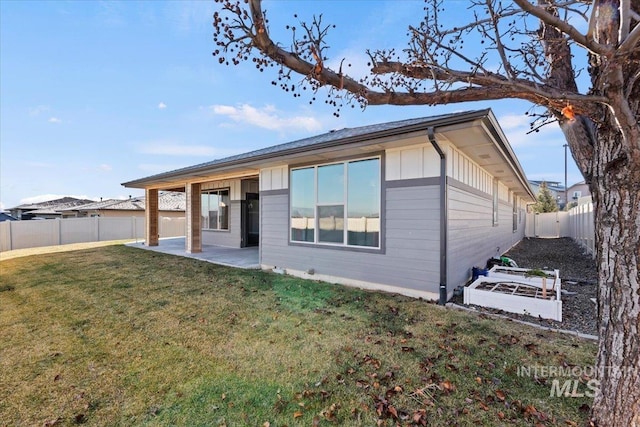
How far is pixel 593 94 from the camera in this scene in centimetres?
191

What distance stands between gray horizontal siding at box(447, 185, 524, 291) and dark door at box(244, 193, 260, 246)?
8.10m

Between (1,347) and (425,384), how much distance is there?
5.09 meters

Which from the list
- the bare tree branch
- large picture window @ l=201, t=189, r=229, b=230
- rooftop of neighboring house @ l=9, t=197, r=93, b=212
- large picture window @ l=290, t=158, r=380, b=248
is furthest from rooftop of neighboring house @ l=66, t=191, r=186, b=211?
the bare tree branch

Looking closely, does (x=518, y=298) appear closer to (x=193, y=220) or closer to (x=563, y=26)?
(x=563, y=26)

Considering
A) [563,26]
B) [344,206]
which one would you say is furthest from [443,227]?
[563,26]

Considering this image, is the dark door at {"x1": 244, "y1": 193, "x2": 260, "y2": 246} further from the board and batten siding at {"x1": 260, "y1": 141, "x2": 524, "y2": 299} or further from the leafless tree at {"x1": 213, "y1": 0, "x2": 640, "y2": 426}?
the leafless tree at {"x1": 213, "y1": 0, "x2": 640, "y2": 426}

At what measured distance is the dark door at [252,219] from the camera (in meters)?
12.3

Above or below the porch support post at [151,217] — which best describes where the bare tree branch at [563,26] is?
above

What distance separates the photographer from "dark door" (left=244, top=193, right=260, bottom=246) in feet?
40.3

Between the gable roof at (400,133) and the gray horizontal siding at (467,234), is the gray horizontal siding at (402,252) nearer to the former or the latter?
the gray horizontal siding at (467,234)

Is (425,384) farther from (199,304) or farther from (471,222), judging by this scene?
(471,222)

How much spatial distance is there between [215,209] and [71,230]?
454 inches

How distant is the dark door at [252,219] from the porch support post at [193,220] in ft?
6.24

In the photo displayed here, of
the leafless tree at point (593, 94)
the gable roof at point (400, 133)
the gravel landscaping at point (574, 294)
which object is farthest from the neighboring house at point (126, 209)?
the leafless tree at point (593, 94)
